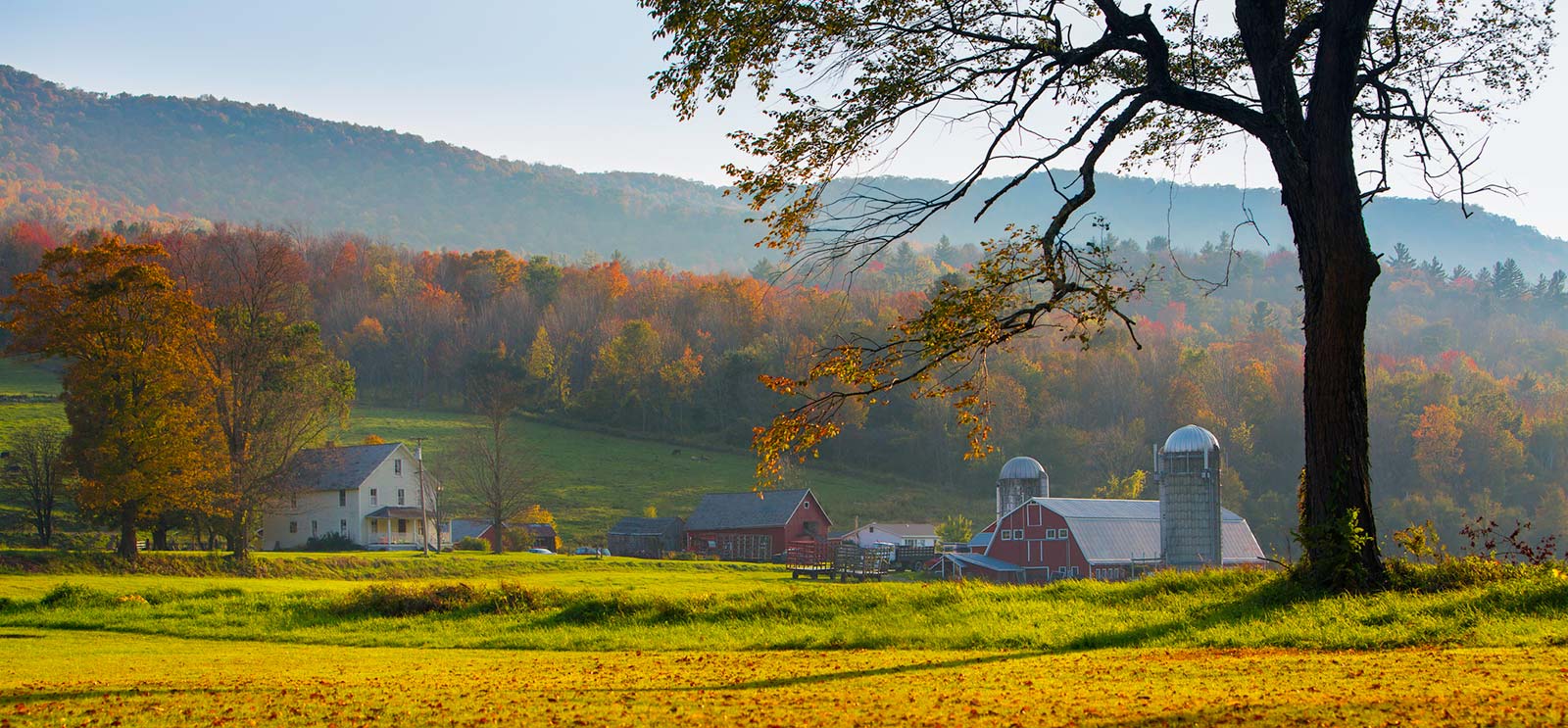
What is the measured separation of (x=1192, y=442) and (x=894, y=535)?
26.4m

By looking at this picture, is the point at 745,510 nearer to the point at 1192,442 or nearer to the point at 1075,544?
the point at 1075,544

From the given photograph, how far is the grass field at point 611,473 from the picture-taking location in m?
71.9

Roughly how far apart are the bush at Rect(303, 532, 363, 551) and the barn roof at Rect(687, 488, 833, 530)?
19253 millimetres

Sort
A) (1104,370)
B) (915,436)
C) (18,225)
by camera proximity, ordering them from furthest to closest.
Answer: (18,225)
(1104,370)
(915,436)

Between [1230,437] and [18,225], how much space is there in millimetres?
102385

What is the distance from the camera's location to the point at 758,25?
12.7 meters

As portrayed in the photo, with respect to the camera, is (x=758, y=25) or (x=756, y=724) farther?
(x=758, y=25)

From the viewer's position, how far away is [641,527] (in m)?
66.8

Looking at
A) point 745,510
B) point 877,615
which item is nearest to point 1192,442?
point 745,510

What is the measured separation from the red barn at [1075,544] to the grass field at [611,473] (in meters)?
20.1

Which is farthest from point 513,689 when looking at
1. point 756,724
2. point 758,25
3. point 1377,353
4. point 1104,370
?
point 1377,353

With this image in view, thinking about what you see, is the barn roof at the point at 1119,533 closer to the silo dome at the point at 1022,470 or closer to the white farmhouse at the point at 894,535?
the silo dome at the point at 1022,470

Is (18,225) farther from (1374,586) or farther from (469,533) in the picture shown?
(1374,586)

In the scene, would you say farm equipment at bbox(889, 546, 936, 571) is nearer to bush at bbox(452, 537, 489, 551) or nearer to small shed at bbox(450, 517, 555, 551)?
small shed at bbox(450, 517, 555, 551)
